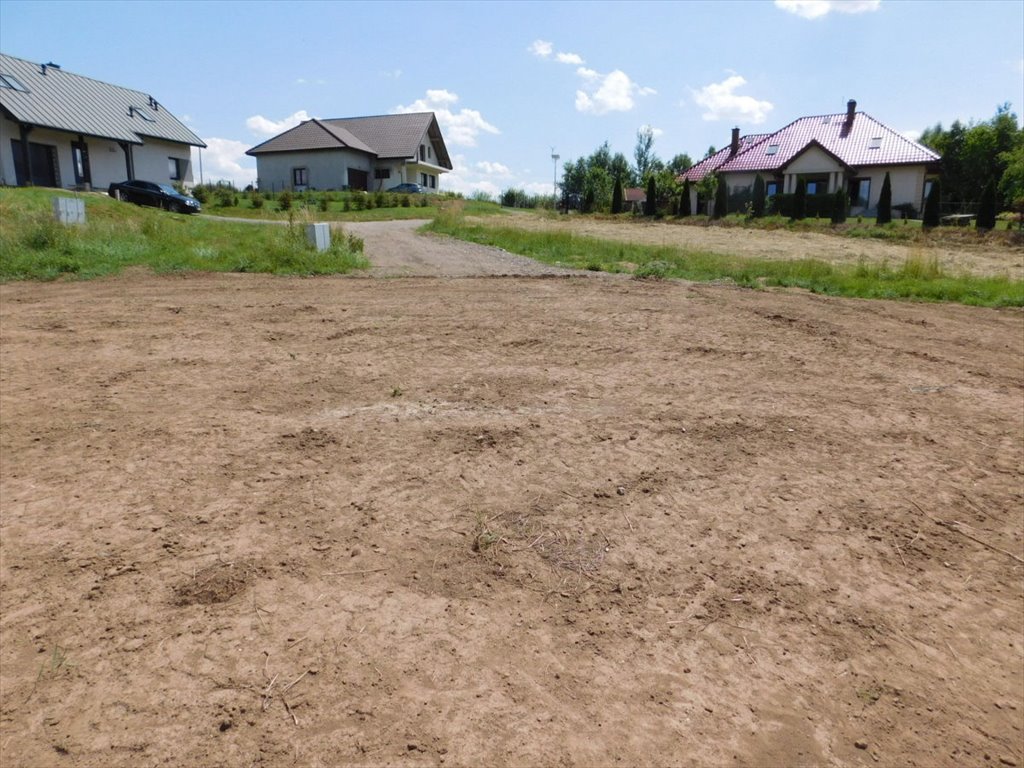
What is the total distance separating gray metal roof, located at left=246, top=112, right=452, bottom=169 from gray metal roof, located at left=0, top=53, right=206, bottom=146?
412 inches

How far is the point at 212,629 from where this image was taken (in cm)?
253

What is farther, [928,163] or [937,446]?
[928,163]

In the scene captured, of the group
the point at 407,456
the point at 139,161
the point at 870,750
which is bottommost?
the point at 870,750

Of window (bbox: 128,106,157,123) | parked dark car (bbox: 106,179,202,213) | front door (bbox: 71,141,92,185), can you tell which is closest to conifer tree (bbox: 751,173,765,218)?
parked dark car (bbox: 106,179,202,213)

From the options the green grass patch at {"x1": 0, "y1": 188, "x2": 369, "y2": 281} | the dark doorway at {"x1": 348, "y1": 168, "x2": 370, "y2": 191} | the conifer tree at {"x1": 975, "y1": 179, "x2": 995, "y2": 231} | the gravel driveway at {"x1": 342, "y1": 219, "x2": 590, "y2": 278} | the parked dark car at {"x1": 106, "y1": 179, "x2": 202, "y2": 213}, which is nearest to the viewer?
the green grass patch at {"x1": 0, "y1": 188, "x2": 369, "y2": 281}

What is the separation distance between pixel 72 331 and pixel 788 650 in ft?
23.4

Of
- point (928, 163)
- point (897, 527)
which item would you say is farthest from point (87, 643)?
point (928, 163)

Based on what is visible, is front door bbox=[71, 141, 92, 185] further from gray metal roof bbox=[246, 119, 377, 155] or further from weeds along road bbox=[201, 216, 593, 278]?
weeds along road bbox=[201, 216, 593, 278]

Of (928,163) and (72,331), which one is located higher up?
(928,163)

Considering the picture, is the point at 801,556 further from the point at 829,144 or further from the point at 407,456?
the point at 829,144

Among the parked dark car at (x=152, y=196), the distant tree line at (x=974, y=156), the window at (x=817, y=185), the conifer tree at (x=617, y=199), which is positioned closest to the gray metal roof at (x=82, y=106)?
the parked dark car at (x=152, y=196)

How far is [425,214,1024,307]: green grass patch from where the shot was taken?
35.3 feet

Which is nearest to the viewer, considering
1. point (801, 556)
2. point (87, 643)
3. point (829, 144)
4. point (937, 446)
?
point (87, 643)

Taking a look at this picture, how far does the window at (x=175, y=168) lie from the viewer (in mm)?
37869
